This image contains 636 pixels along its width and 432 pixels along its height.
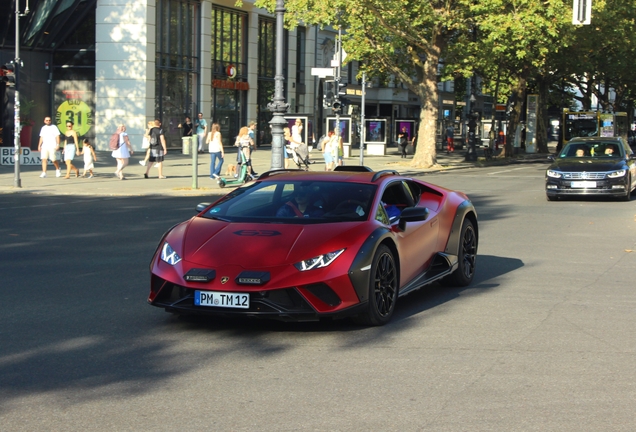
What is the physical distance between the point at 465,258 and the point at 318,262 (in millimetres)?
3244

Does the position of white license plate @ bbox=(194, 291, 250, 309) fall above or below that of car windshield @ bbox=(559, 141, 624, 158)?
below

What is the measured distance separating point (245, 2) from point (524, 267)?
38.4 metres

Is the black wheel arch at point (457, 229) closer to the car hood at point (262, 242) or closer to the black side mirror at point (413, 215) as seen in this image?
the black side mirror at point (413, 215)

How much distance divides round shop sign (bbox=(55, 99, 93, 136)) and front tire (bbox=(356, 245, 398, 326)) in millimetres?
36015

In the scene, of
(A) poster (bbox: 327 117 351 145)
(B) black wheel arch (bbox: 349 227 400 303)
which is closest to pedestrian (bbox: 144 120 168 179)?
(A) poster (bbox: 327 117 351 145)

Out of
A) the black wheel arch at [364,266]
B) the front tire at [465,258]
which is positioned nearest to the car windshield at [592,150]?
the front tire at [465,258]

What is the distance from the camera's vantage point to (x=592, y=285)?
10219 millimetres

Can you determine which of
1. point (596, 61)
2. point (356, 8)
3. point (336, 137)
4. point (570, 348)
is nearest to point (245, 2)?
point (356, 8)

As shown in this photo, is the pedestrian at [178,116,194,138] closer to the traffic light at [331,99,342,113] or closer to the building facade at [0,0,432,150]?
the building facade at [0,0,432,150]

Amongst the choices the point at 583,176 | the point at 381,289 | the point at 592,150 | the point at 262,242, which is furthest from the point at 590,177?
the point at 262,242

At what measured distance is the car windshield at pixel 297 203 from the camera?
317 inches

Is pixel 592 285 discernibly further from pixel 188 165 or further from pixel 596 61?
pixel 596 61

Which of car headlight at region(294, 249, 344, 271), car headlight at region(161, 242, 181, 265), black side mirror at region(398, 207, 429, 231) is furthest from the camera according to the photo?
black side mirror at region(398, 207, 429, 231)

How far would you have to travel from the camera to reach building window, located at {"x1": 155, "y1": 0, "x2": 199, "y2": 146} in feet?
139
